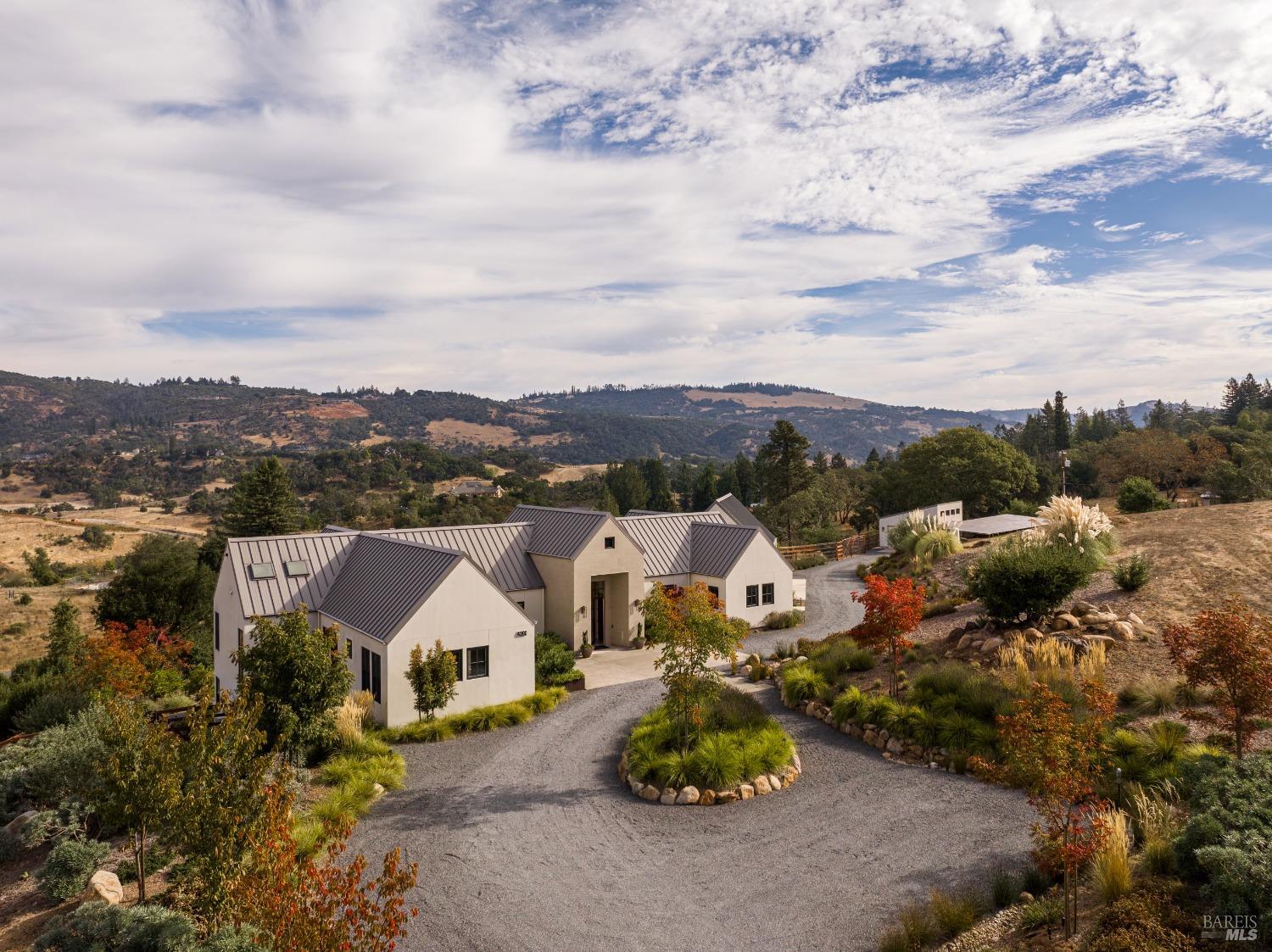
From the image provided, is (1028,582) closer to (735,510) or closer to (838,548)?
(735,510)

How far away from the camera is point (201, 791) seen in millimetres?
8859

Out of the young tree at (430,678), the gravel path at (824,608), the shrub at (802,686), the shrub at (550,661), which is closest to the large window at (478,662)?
the young tree at (430,678)

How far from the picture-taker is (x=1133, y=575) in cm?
2233

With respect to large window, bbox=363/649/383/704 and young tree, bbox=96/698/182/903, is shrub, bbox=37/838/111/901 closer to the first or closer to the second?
young tree, bbox=96/698/182/903

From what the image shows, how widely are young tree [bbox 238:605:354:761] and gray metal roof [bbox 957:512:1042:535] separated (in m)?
39.2

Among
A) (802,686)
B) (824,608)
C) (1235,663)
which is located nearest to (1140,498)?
(824,608)

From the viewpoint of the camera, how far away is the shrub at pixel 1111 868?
920cm

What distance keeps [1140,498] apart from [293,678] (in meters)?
42.5

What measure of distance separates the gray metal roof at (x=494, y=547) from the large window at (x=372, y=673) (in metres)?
6.44

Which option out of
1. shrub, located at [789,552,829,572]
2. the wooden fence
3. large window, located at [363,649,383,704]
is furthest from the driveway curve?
the wooden fence

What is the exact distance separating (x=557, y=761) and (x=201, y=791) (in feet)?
31.3

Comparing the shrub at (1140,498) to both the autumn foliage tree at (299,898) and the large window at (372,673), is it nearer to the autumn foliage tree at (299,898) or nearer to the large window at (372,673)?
the large window at (372,673)

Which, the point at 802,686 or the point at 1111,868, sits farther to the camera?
the point at 802,686

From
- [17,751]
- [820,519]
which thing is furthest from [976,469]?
[17,751]
